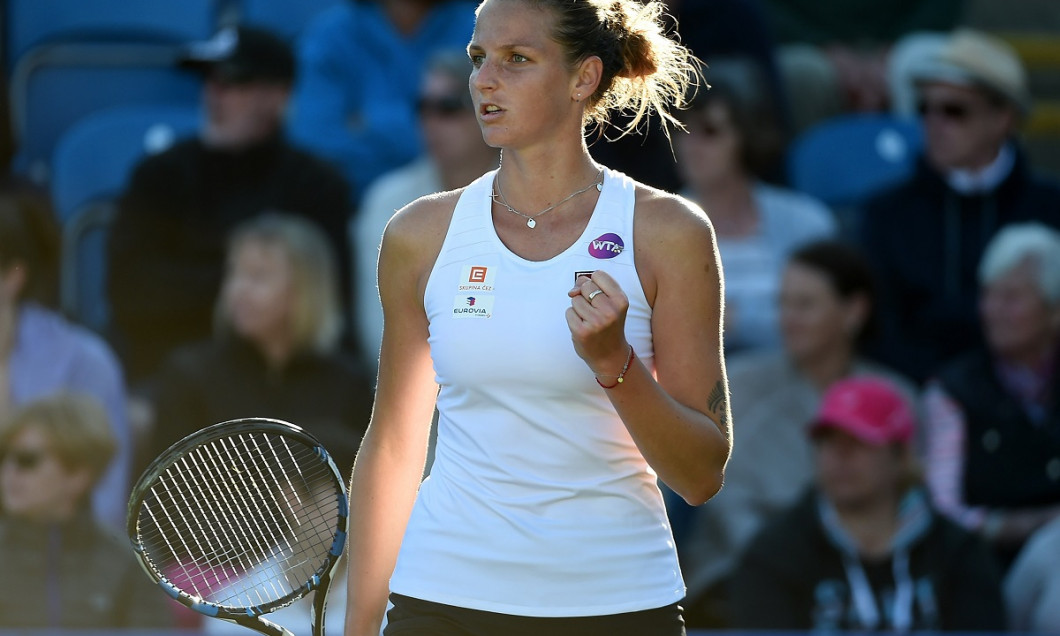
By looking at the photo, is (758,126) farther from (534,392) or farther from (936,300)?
(534,392)

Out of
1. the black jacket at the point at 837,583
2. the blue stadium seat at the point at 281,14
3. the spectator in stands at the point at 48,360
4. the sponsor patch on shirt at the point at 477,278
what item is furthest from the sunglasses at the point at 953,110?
the sponsor patch on shirt at the point at 477,278

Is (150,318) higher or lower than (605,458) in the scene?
lower

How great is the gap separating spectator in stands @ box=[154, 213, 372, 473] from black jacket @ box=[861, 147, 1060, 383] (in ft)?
6.70

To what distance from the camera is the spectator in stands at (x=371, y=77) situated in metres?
6.36

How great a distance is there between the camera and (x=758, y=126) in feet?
20.2

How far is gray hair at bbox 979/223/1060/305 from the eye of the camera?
5602 mm

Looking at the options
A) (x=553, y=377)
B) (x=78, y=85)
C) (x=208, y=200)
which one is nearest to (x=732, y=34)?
(x=208, y=200)

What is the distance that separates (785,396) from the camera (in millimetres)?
5488

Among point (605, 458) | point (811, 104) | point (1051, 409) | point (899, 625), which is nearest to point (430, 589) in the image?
point (605, 458)

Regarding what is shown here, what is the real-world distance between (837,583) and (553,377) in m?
2.89

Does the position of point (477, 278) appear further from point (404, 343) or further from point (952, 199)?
point (952, 199)

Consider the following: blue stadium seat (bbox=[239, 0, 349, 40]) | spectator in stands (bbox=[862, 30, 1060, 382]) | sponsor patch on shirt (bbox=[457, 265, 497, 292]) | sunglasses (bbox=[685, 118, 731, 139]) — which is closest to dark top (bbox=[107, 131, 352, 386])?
blue stadium seat (bbox=[239, 0, 349, 40])

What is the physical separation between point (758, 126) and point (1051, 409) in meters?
1.54

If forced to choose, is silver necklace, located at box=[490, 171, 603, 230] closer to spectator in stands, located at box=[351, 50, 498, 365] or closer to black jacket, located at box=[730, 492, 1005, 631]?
black jacket, located at box=[730, 492, 1005, 631]
